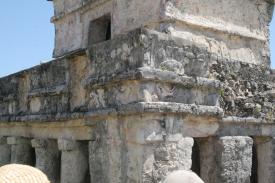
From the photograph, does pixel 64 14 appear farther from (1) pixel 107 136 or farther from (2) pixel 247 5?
(1) pixel 107 136

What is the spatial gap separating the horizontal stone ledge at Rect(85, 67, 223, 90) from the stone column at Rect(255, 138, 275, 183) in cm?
143

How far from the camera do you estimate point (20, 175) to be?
3.14 metres

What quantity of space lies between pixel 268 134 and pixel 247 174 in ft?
2.85

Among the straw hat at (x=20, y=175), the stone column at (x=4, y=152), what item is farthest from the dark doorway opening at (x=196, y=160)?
the stone column at (x=4, y=152)

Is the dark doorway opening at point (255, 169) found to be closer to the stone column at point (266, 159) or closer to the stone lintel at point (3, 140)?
the stone column at point (266, 159)

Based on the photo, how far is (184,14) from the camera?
8820 mm

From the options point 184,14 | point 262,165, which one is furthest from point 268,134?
point 184,14

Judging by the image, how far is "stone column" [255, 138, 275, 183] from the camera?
19.1 feet

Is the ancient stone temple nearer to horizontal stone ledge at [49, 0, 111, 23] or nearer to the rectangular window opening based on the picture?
the rectangular window opening

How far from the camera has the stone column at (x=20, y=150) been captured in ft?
22.2

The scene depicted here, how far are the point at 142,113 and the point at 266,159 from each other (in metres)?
2.59

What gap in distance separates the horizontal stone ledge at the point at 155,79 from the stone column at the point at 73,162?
3.02 feet

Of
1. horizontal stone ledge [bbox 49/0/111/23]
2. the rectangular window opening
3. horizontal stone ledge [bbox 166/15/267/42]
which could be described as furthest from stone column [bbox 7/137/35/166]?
horizontal stone ledge [bbox 49/0/111/23]

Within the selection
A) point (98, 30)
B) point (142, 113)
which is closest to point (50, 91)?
point (142, 113)
